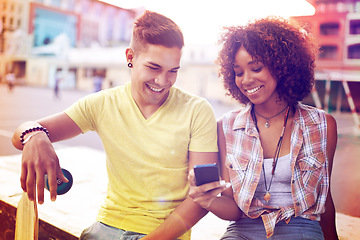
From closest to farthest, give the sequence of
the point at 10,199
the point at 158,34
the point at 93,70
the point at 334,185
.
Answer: the point at 158,34, the point at 10,199, the point at 334,185, the point at 93,70

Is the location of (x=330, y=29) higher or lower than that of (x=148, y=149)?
higher

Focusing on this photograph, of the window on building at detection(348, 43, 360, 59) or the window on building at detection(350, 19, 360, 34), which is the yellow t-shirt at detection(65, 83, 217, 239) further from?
the window on building at detection(348, 43, 360, 59)

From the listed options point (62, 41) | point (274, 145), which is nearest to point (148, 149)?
point (274, 145)

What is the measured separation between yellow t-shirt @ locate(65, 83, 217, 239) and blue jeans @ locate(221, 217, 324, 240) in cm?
28

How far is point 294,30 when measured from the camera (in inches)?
65.3

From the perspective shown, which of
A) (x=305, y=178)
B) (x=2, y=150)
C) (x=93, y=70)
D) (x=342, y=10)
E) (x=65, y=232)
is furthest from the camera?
(x=93, y=70)

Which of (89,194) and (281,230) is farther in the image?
(89,194)

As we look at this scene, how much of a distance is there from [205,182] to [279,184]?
24.0 inches

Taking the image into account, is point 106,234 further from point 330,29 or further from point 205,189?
point 330,29

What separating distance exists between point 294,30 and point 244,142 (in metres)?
0.62

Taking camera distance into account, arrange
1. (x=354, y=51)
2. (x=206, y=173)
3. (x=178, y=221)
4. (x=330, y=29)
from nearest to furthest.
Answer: (x=206, y=173)
(x=178, y=221)
(x=354, y=51)
(x=330, y=29)

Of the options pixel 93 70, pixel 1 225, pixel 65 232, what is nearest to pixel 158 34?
pixel 65 232

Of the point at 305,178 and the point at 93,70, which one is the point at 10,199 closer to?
the point at 305,178

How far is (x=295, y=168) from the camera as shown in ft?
4.96
